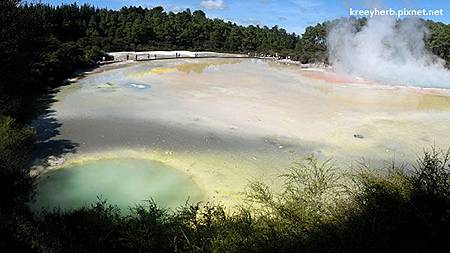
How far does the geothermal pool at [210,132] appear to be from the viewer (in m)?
14.3

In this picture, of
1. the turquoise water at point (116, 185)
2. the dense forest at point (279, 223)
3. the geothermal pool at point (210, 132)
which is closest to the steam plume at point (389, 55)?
the geothermal pool at point (210, 132)

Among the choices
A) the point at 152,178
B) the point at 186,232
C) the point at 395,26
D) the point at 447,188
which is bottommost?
the point at 152,178

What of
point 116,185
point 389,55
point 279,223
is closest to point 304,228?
point 279,223

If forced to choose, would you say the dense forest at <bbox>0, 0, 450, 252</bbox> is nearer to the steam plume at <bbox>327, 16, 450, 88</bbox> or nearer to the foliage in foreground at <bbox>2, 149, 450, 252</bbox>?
the foliage in foreground at <bbox>2, 149, 450, 252</bbox>

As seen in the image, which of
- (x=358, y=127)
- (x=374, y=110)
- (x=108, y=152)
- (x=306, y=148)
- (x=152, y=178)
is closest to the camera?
(x=152, y=178)

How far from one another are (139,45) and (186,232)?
61619mm

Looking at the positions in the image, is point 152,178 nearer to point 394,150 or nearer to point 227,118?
point 227,118

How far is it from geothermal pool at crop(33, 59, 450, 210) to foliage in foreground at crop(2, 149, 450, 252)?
4.62 meters

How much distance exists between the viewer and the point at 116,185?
13.9 m

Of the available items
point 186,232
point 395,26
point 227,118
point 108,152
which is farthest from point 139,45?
point 186,232

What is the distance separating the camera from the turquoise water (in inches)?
502

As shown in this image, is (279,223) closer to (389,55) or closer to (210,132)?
(210,132)

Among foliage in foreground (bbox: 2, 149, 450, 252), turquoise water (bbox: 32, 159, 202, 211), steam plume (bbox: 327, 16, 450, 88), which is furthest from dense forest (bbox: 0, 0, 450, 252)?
steam plume (bbox: 327, 16, 450, 88)

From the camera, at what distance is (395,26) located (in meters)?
51.2
